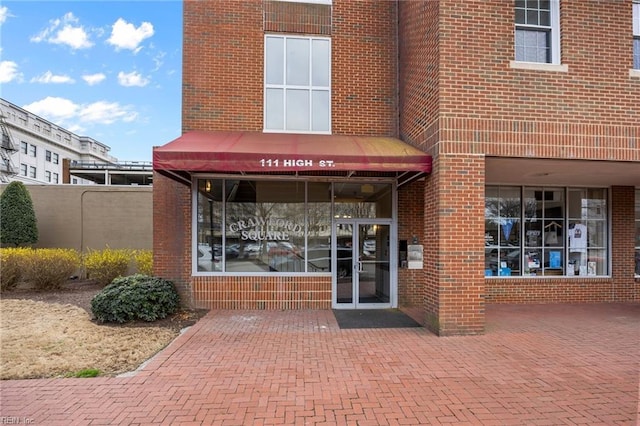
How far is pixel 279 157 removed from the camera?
6.67 m

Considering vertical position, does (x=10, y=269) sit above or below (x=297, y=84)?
below

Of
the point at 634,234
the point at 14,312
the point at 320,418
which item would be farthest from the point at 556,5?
the point at 14,312

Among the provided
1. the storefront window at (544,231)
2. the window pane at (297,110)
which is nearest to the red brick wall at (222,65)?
the window pane at (297,110)

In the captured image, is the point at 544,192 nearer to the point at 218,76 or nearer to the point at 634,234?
the point at 634,234

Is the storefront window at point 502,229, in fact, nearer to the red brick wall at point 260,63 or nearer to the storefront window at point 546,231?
the storefront window at point 546,231

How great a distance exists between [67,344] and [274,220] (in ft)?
14.9

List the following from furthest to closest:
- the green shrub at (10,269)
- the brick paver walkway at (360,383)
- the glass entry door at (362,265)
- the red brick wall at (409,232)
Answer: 1. the green shrub at (10,269)
2. the red brick wall at (409,232)
3. the glass entry door at (362,265)
4. the brick paver walkway at (360,383)

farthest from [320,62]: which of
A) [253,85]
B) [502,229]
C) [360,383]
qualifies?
[360,383]

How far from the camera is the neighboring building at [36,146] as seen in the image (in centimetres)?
4894

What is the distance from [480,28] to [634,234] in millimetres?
7378

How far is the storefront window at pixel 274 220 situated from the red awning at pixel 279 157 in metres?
1.50

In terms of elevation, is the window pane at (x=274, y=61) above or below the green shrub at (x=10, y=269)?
above

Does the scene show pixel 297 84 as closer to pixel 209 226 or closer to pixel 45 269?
pixel 209 226

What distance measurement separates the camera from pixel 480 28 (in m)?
6.75
